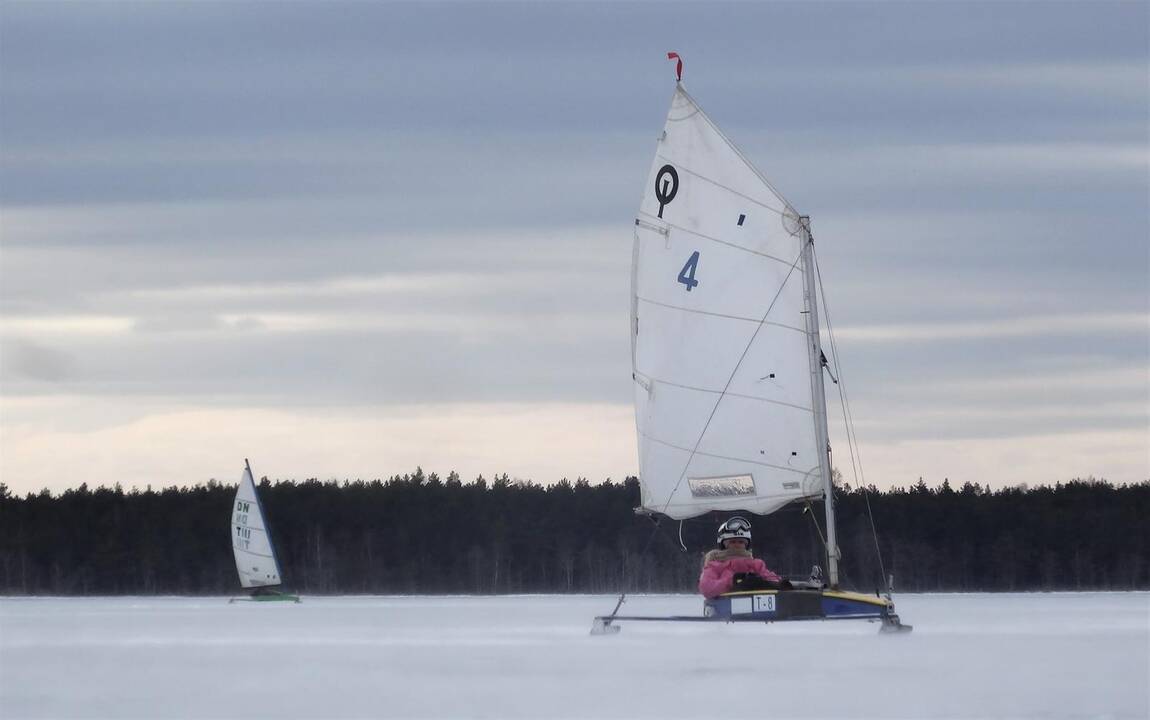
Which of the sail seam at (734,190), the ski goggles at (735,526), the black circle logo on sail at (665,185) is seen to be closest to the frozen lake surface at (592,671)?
the ski goggles at (735,526)

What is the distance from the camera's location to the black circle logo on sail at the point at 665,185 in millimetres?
44188

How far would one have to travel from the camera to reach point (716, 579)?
39.7 meters

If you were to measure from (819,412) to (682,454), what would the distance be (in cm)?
305

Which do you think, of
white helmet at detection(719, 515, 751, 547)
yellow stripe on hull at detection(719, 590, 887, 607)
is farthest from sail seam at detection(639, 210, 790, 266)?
yellow stripe on hull at detection(719, 590, 887, 607)

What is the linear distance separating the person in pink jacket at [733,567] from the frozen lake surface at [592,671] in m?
1.02

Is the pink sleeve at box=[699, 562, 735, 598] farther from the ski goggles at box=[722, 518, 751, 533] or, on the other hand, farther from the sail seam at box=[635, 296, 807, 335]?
the sail seam at box=[635, 296, 807, 335]

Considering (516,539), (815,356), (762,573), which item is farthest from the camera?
(516,539)

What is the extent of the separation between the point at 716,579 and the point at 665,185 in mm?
9026

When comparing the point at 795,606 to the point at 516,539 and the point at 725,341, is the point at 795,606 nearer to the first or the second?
the point at 725,341

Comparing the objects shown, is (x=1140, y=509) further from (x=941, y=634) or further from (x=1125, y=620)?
(x=941, y=634)

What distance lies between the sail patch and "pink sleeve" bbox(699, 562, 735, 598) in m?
3.37

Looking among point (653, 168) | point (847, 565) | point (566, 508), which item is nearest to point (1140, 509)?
point (847, 565)

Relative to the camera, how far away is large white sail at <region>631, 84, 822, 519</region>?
42.8 metres

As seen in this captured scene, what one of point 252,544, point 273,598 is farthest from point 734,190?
point 252,544
